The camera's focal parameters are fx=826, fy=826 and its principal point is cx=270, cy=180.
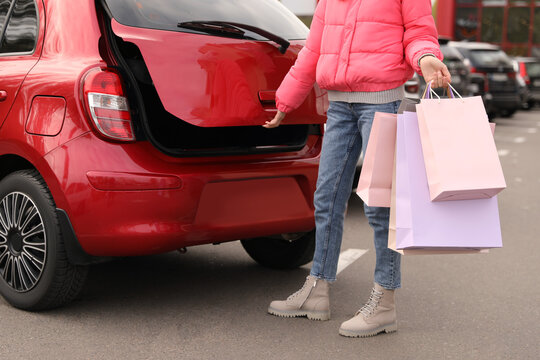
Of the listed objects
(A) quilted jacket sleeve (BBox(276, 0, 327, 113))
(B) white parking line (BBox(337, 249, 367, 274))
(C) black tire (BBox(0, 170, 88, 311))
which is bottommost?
(B) white parking line (BBox(337, 249, 367, 274))

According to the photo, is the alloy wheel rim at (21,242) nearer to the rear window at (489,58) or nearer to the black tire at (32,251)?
the black tire at (32,251)

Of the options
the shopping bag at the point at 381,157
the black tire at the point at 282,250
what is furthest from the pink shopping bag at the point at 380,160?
the black tire at the point at 282,250

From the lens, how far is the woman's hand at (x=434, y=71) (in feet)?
10.8

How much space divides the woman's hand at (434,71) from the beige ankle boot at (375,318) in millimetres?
1020

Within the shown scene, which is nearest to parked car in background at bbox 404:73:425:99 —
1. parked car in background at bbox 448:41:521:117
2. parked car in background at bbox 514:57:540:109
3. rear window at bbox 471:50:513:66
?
parked car in background at bbox 448:41:521:117

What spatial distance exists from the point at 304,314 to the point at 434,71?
4.46ft

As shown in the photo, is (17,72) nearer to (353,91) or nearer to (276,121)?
(276,121)

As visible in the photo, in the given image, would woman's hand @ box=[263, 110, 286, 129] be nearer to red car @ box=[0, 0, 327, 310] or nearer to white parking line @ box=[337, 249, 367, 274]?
red car @ box=[0, 0, 327, 310]

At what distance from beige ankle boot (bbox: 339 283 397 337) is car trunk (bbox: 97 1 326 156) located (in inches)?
32.9

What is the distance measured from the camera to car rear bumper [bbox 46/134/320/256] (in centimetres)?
352

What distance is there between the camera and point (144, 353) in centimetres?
344

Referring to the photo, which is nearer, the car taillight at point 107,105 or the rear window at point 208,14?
the car taillight at point 107,105

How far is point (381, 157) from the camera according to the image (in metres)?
3.36

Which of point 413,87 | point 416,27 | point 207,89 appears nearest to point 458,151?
point 416,27
